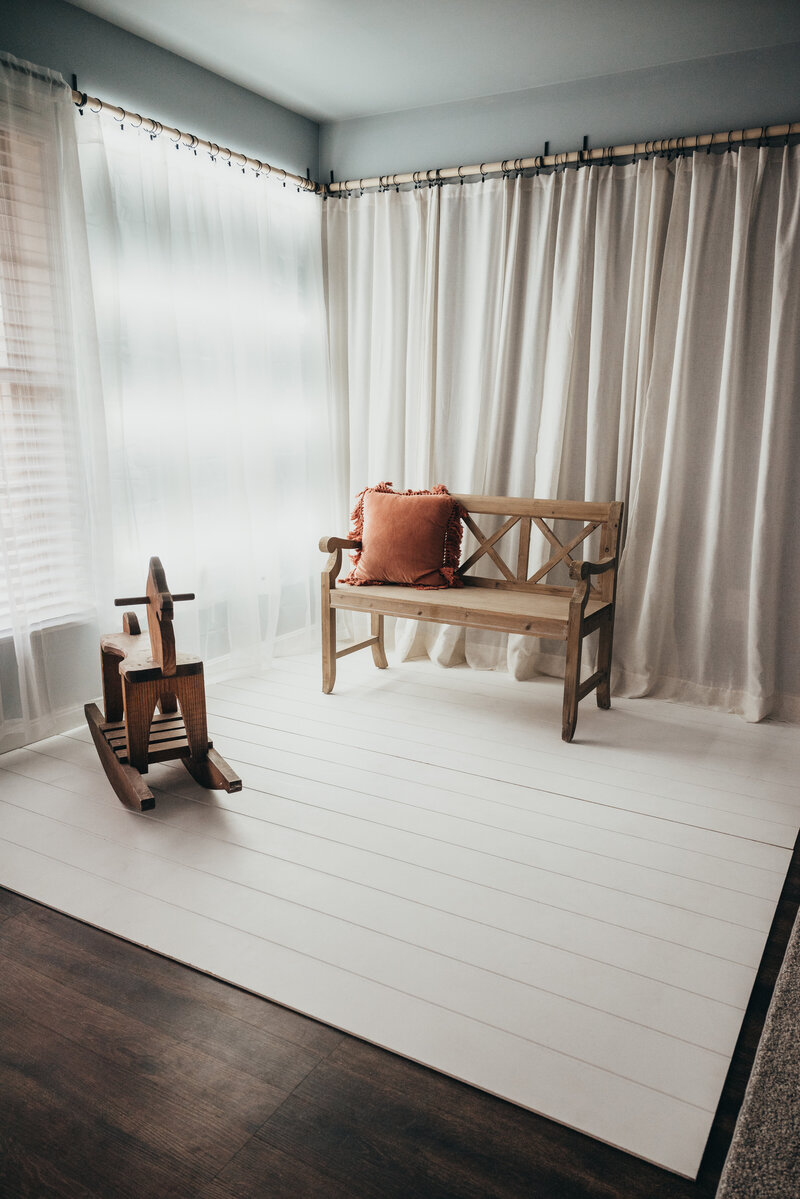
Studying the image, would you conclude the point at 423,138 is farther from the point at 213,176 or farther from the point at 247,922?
the point at 247,922

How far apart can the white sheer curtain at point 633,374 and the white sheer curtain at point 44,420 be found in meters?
1.52

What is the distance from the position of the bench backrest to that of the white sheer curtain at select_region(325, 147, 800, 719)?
0.15 meters

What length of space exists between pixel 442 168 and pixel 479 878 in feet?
10.4

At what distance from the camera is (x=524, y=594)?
3646 millimetres

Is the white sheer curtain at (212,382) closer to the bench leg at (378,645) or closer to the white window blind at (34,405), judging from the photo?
the white window blind at (34,405)

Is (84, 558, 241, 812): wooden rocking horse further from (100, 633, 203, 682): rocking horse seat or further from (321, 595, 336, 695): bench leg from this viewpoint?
(321, 595, 336, 695): bench leg

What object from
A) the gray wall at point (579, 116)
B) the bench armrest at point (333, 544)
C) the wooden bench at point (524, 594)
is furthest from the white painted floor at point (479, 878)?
the gray wall at point (579, 116)

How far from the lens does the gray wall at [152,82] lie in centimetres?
282

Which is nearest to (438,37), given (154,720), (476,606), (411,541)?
(411,541)

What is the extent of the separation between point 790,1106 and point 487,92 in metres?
3.86

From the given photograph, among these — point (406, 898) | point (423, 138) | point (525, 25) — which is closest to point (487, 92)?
point (423, 138)

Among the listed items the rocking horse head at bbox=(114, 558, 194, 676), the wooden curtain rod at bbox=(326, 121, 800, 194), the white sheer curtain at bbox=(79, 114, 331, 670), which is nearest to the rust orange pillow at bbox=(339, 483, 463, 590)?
the white sheer curtain at bbox=(79, 114, 331, 670)

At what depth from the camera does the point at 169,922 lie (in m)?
2.00

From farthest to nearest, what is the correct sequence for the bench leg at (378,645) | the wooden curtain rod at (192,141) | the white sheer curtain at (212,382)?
the bench leg at (378,645) < the white sheer curtain at (212,382) < the wooden curtain rod at (192,141)
